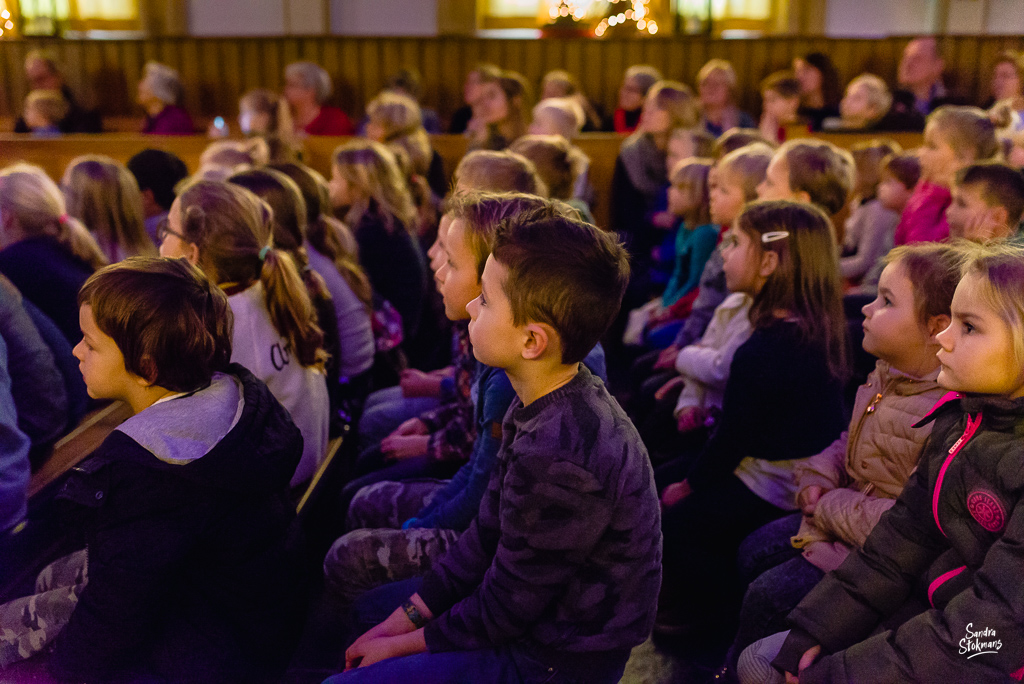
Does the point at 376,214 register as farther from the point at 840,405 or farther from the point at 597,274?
the point at 597,274

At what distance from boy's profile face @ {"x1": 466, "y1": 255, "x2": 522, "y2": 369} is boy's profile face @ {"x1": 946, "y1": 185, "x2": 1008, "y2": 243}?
69.8 inches

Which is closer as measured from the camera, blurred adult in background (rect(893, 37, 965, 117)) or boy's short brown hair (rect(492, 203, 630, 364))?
boy's short brown hair (rect(492, 203, 630, 364))

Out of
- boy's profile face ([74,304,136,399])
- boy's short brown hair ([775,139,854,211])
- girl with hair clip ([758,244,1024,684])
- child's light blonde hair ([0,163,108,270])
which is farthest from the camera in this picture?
boy's short brown hair ([775,139,854,211])

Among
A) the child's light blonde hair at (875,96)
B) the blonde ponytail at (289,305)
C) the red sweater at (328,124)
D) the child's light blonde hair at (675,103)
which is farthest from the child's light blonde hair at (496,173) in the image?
the red sweater at (328,124)

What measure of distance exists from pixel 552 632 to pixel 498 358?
42 centimetres

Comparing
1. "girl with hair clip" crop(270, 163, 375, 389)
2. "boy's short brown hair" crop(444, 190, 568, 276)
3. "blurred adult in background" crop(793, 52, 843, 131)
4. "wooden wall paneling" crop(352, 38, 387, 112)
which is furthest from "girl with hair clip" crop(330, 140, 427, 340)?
"wooden wall paneling" crop(352, 38, 387, 112)

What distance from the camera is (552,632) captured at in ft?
4.11

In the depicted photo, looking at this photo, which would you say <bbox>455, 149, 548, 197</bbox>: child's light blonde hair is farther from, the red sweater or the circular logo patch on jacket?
the red sweater

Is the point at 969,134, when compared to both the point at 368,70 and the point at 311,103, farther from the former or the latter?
A: the point at 368,70

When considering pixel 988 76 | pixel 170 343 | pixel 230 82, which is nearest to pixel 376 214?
pixel 170 343

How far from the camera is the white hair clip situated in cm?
204

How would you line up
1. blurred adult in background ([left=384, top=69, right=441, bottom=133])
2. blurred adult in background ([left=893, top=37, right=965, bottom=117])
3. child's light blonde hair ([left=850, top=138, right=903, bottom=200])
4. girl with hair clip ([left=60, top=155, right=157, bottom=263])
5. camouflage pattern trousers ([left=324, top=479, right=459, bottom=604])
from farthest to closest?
blurred adult in background ([left=384, top=69, right=441, bottom=133]) < blurred adult in background ([left=893, top=37, right=965, bottom=117]) < child's light blonde hair ([left=850, top=138, right=903, bottom=200]) < girl with hair clip ([left=60, top=155, right=157, bottom=263]) < camouflage pattern trousers ([left=324, top=479, right=459, bottom=604])

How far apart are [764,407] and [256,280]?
126cm

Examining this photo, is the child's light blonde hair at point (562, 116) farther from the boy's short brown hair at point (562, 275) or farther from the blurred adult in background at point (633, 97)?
the boy's short brown hair at point (562, 275)
